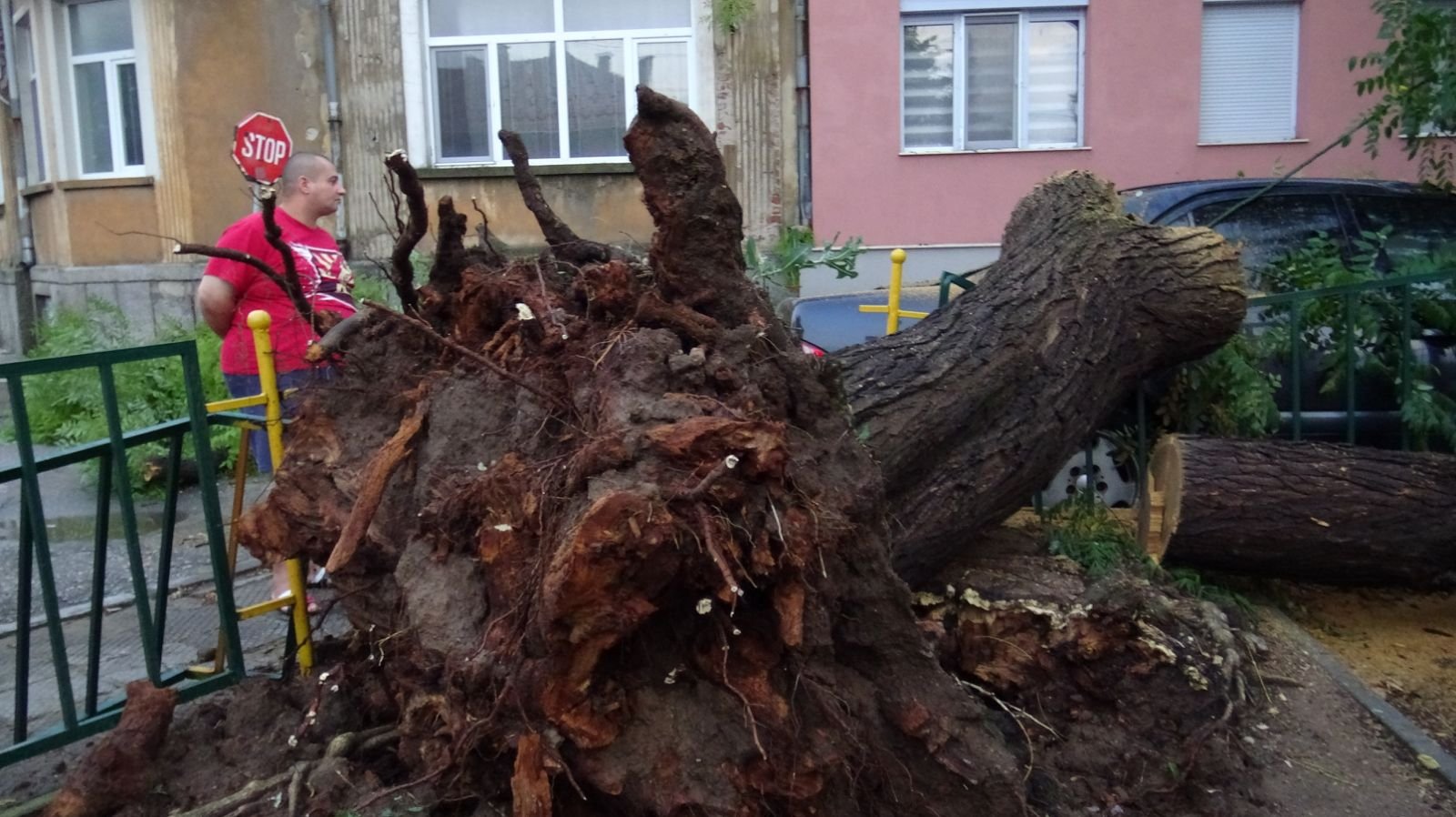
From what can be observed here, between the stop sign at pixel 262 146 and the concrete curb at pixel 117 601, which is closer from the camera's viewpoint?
the concrete curb at pixel 117 601

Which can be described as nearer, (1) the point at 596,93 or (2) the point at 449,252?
(2) the point at 449,252

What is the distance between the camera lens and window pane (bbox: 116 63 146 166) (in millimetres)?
13102

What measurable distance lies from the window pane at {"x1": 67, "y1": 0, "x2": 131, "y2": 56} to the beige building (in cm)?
6

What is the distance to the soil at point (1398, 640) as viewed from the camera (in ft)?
14.0

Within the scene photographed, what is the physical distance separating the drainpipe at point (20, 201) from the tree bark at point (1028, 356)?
43.6 feet

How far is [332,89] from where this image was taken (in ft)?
40.0

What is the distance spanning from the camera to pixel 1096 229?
Result: 4.98 meters

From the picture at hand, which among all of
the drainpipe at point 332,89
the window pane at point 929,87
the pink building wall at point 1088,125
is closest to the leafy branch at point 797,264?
the pink building wall at point 1088,125

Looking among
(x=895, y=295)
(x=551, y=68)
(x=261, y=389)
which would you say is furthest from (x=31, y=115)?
(x=895, y=295)

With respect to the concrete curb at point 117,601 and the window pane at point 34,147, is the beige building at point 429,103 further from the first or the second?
the concrete curb at point 117,601

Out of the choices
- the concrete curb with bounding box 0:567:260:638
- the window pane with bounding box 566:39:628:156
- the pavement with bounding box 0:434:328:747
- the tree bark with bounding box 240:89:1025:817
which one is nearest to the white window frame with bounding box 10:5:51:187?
the window pane with bounding box 566:39:628:156

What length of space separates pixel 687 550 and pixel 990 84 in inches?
413

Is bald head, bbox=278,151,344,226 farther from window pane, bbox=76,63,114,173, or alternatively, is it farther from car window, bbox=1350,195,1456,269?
window pane, bbox=76,63,114,173

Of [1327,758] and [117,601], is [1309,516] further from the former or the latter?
[117,601]
